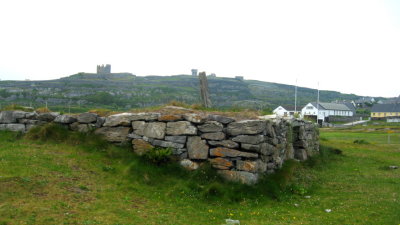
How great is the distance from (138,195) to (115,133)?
14.6ft

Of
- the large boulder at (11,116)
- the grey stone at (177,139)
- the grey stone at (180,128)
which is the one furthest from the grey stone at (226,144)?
the large boulder at (11,116)

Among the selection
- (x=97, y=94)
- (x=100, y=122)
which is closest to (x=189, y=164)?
(x=100, y=122)

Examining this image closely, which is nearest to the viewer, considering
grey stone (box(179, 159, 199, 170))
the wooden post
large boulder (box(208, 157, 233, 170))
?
large boulder (box(208, 157, 233, 170))

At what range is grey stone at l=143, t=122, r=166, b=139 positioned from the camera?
42.2ft

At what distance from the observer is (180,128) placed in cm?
1257

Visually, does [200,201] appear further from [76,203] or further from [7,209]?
[7,209]

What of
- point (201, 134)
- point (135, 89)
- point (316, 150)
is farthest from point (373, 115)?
point (201, 134)

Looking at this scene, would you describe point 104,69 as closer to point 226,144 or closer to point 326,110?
point 326,110

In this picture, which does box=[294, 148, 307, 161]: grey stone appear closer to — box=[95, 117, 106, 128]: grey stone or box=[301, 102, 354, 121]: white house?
box=[95, 117, 106, 128]: grey stone

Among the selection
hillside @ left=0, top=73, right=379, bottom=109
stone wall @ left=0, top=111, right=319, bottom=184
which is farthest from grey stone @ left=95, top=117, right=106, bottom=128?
hillside @ left=0, top=73, right=379, bottom=109

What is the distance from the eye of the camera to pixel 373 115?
12825 cm

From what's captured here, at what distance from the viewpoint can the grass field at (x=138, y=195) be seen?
A: 26.9 ft

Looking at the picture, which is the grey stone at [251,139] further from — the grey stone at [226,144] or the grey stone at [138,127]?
the grey stone at [138,127]

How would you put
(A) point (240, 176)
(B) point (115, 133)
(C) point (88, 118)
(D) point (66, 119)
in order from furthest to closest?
(D) point (66, 119)
(C) point (88, 118)
(B) point (115, 133)
(A) point (240, 176)
